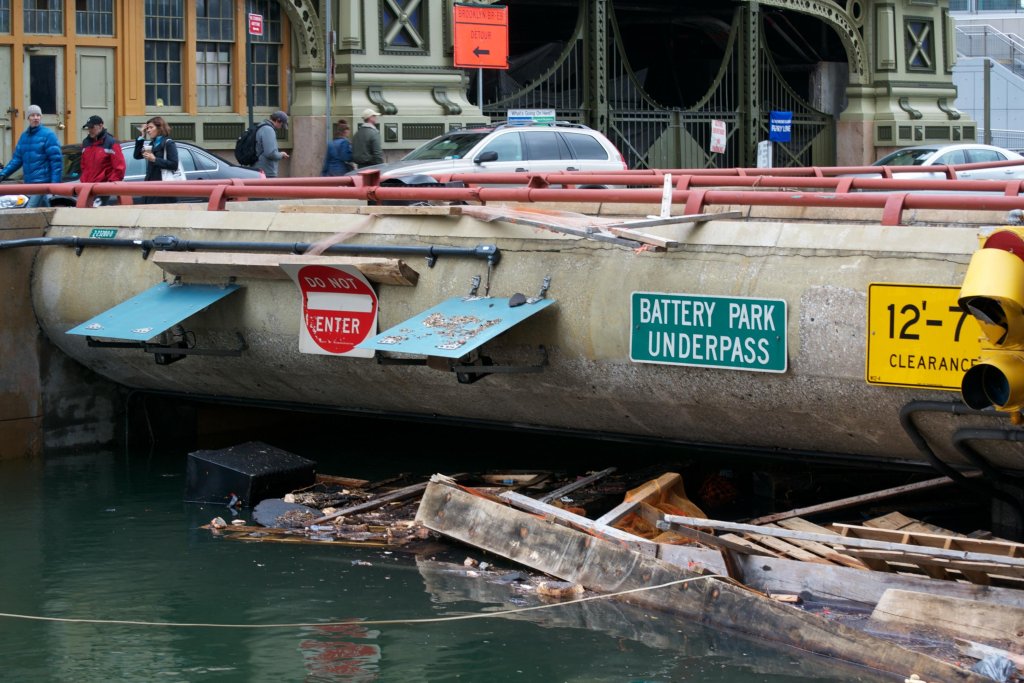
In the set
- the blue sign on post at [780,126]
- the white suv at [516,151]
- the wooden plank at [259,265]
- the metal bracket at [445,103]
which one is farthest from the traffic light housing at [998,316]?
the blue sign on post at [780,126]

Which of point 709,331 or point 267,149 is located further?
point 267,149

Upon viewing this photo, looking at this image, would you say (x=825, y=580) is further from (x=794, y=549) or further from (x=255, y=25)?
(x=255, y=25)

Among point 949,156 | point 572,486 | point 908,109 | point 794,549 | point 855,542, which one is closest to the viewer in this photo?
point 855,542

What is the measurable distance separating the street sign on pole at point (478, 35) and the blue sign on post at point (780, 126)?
8.14 meters

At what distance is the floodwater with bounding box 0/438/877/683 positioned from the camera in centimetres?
783

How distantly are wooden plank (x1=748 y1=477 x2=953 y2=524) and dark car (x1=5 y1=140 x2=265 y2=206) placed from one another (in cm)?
1164

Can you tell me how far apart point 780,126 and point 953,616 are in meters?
28.2

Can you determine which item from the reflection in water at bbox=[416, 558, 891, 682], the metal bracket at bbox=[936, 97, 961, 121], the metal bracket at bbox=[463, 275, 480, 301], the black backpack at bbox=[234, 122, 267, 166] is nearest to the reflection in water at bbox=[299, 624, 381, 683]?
the reflection in water at bbox=[416, 558, 891, 682]

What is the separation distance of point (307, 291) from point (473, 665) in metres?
4.24

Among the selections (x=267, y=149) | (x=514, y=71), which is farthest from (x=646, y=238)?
(x=514, y=71)

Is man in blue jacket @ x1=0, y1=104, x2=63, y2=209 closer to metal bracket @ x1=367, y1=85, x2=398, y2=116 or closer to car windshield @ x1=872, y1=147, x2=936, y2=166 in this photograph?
metal bracket @ x1=367, y1=85, x2=398, y2=116

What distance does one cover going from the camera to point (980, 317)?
7531 mm

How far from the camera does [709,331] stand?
380 inches

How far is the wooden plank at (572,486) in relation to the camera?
10672mm
